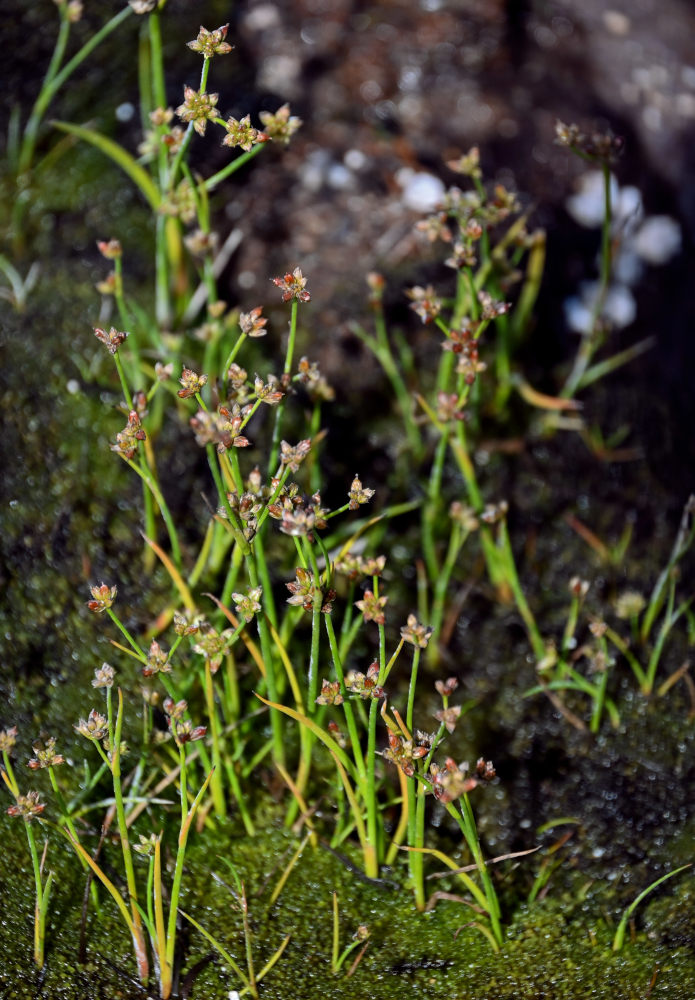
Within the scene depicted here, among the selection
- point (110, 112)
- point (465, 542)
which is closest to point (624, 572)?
point (465, 542)

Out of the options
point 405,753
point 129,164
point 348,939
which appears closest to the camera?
point 405,753

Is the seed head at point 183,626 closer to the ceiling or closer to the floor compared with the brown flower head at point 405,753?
closer to the ceiling

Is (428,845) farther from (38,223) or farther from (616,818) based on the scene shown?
(38,223)

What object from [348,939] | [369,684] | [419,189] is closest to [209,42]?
[369,684]

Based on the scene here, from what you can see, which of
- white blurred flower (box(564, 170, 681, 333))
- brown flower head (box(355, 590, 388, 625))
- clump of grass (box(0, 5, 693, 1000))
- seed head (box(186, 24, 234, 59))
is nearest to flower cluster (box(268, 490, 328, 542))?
clump of grass (box(0, 5, 693, 1000))

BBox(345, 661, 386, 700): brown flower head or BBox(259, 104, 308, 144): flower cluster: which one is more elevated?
BBox(259, 104, 308, 144): flower cluster

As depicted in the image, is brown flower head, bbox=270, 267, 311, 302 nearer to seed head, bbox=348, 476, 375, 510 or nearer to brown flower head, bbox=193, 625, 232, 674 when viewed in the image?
seed head, bbox=348, 476, 375, 510

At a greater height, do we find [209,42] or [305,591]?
[209,42]

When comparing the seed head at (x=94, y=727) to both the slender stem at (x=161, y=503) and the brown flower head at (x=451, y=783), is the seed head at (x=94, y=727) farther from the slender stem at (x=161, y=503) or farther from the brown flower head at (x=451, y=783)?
the brown flower head at (x=451, y=783)

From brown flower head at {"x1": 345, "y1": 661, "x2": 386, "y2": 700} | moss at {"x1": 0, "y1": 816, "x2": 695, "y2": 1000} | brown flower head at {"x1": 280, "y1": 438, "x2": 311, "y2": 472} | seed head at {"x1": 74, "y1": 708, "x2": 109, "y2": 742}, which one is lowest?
moss at {"x1": 0, "y1": 816, "x2": 695, "y2": 1000}

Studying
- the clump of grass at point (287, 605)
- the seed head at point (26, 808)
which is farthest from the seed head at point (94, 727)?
the seed head at point (26, 808)

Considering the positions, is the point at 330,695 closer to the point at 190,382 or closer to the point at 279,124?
the point at 190,382
